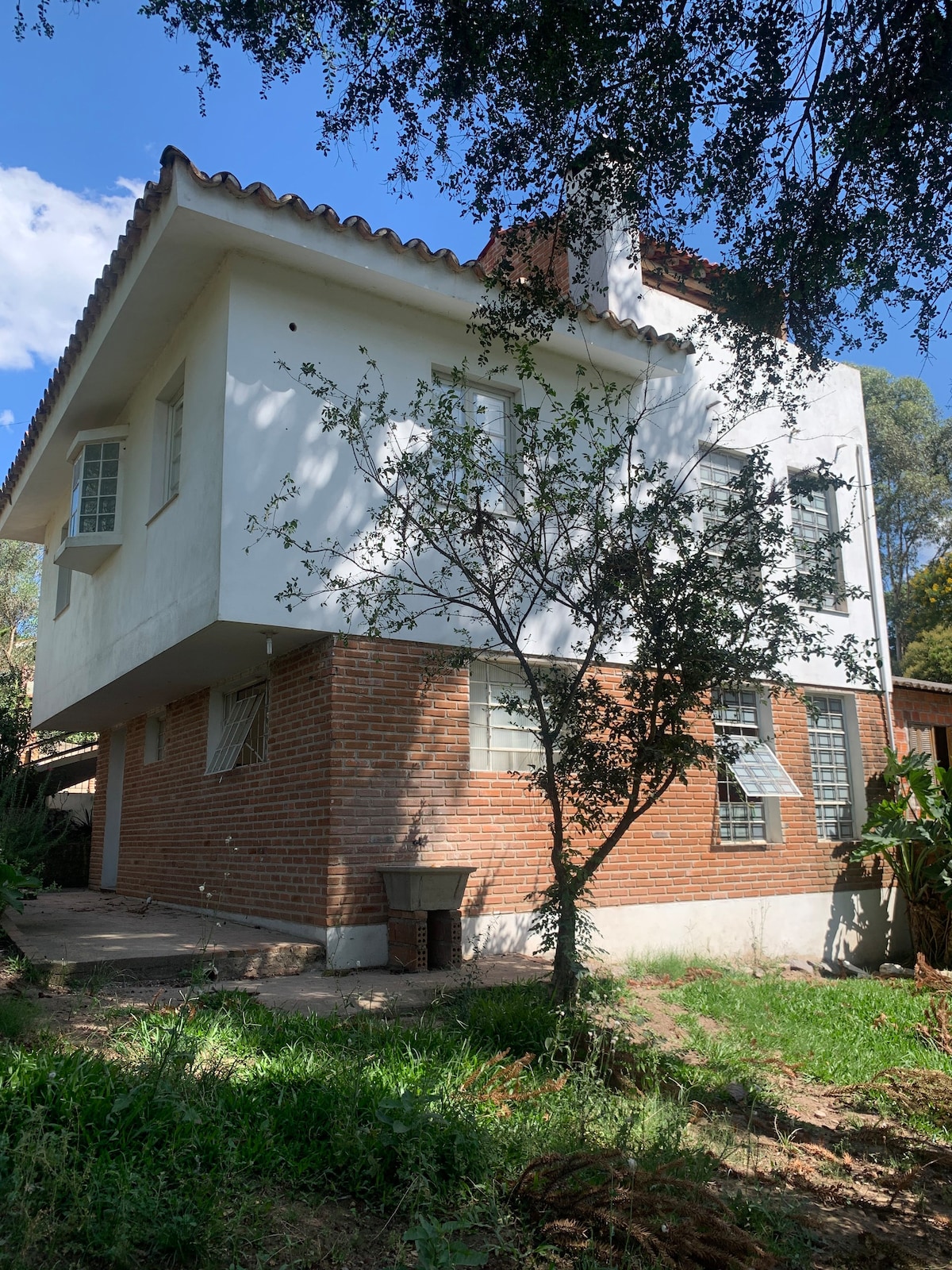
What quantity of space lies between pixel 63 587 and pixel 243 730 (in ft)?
19.1

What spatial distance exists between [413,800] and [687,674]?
3.01 meters

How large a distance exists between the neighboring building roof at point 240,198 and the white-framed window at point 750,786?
4.25 m

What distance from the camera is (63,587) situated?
14094 millimetres

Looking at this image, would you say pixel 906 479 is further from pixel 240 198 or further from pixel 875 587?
pixel 240 198

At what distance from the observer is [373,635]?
6.81 metres

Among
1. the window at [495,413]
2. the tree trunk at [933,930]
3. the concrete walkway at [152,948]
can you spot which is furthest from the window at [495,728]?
the tree trunk at [933,930]

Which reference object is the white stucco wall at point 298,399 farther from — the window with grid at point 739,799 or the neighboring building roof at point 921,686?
the neighboring building roof at point 921,686

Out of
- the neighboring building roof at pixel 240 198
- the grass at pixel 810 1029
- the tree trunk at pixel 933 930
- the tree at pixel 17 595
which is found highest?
the tree at pixel 17 595

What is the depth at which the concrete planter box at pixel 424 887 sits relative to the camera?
7469 millimetres

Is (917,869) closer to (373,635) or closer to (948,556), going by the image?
(373,635)

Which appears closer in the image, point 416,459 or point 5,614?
point 416,459

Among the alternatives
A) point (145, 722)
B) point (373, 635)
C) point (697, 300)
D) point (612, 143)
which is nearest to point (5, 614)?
point (145, 722)

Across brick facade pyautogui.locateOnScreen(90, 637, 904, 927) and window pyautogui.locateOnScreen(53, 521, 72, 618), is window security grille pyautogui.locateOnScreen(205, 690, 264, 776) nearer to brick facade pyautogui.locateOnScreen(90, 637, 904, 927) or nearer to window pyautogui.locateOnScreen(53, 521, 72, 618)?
brick facade pyautogui.locateOnScreen(90, 637, 904, 927)

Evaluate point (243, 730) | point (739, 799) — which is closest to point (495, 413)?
point (243, 730)
